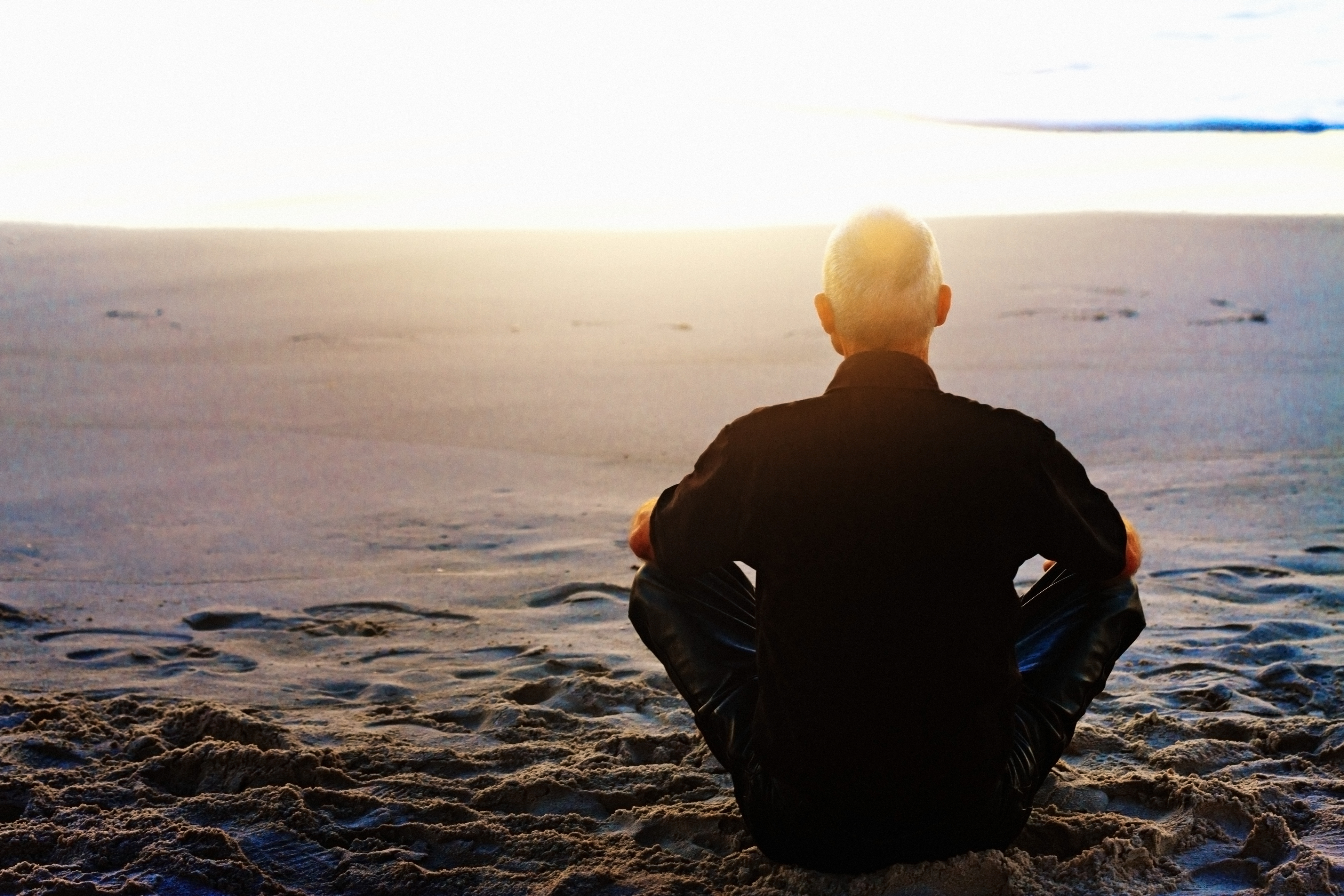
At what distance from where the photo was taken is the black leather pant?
2408mm

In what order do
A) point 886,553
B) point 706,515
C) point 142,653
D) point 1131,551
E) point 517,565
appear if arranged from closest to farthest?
point 886,553 < point 706,515 < point 1131,551 < point 142,653 < point 517,565

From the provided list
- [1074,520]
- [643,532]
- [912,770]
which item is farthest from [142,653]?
[1074,520]

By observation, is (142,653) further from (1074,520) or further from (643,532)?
(1074,520)

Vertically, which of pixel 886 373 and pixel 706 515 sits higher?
pixel 886 373

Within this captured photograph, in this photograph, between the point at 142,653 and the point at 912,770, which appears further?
the point at 142,653

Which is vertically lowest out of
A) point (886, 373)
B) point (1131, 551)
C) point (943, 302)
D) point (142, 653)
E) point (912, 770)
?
point (142, 653)

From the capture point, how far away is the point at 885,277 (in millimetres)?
2211

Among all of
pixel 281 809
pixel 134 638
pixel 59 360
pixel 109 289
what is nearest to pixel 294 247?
pixel 109 289

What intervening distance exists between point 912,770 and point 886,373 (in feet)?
2.21

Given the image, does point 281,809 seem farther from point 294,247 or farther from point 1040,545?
point 294,247

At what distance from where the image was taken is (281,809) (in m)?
2.90

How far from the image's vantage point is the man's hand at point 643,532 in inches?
96.1

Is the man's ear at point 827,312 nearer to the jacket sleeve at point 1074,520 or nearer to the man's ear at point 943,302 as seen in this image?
the man's ear at point 943,302

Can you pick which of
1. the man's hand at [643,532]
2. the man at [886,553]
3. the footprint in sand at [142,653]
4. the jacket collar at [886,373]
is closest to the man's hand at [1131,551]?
the man at [886,553]
